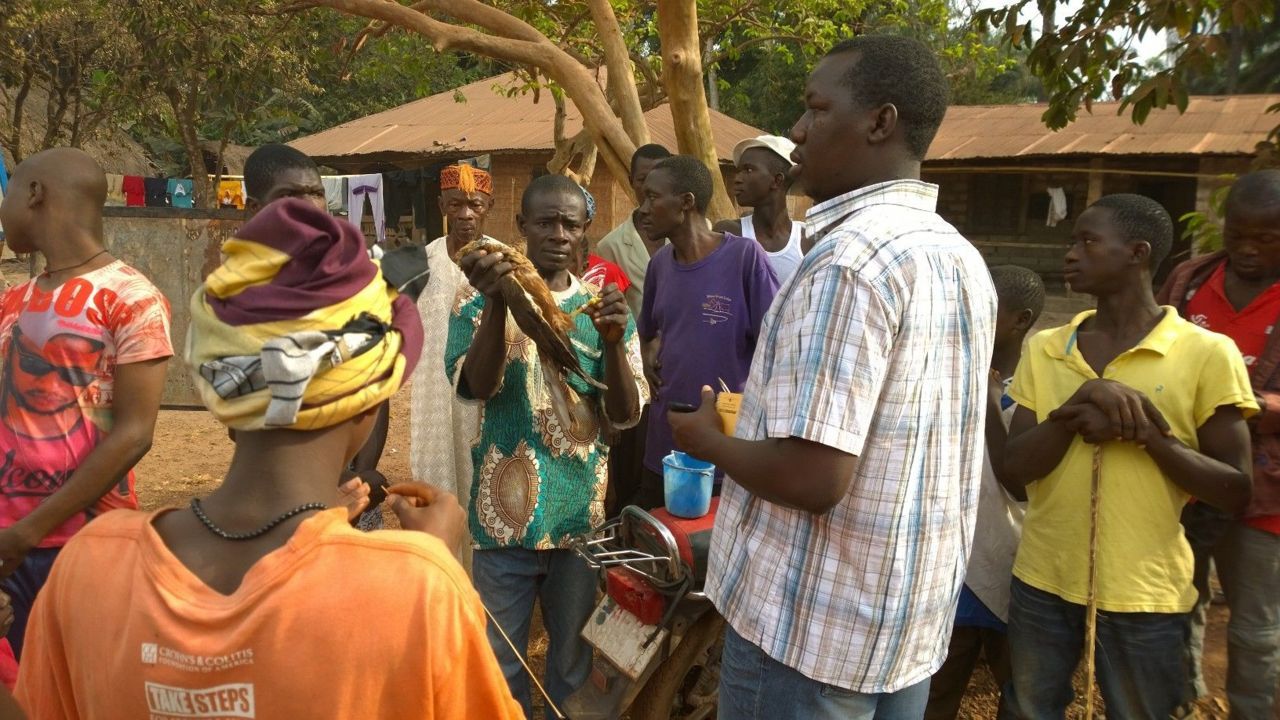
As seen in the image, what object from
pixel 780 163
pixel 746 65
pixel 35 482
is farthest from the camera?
pixel 746 65

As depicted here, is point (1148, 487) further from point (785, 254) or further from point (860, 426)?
point (785, 254)

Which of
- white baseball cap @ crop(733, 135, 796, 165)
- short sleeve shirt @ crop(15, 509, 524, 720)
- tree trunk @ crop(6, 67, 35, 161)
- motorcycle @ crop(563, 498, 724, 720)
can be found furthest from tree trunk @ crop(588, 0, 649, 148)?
tree trunk @ crop(6, 67, 35, 161)

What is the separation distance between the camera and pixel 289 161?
349 cm

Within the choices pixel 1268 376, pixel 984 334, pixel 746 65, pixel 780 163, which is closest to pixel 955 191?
pixel 746 65

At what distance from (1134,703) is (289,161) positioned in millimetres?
3363

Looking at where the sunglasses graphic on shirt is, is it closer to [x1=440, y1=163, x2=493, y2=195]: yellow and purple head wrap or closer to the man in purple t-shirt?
[x1=440, y1=163, x2=493, y2=195]: yellow and purple head wrap

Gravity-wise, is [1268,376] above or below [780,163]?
below

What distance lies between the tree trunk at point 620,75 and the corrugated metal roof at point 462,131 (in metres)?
11.7

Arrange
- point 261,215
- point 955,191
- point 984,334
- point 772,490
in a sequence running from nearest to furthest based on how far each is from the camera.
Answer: point 261,215 → point 772,490 → point 984,334 → point 955,191

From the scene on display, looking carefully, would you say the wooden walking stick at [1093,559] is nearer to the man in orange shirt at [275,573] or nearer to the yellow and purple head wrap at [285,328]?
the man in orange shirt at [275,573]

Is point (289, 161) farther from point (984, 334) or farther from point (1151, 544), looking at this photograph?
point (1151, 544)

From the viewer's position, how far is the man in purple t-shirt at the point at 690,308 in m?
3.74

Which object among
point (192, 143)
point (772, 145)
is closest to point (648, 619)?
point (772, 145)

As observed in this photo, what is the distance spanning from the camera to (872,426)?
180 centimetres
